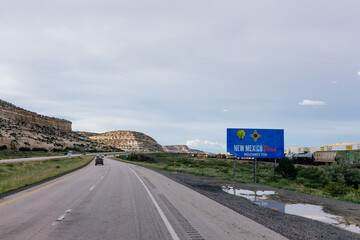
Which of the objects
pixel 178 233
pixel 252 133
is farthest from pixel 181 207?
pixel 252 133

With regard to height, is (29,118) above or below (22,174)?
above

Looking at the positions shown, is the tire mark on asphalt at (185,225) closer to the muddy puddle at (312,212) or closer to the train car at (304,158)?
the muddy puddle at (312,212)

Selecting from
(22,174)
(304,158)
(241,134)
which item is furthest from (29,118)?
(241,134)

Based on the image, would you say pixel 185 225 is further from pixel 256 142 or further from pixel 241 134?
pixel 256 142

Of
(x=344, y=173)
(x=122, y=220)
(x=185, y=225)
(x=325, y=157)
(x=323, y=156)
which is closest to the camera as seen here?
(x=185, y=225)

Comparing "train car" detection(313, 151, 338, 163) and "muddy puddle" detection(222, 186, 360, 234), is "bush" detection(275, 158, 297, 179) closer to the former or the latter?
"train car" detection(313, 151, 338, 163)

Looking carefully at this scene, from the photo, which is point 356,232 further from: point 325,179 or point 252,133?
point 325,179

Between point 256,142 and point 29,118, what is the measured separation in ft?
375

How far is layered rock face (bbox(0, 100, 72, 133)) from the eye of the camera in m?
102

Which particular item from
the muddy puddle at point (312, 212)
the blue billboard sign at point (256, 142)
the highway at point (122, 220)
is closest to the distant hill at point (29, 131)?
the blue billboard sign at point (256, 142)

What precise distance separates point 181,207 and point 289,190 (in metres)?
10.0

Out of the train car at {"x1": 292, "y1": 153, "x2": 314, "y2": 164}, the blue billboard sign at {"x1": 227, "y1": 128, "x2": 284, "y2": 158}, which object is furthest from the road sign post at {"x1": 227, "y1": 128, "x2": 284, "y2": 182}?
the train car at {"x1": 292, "y1": 153, "x2": 314, "y2": 164}

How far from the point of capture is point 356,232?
7496 millimetres

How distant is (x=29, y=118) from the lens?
114m
